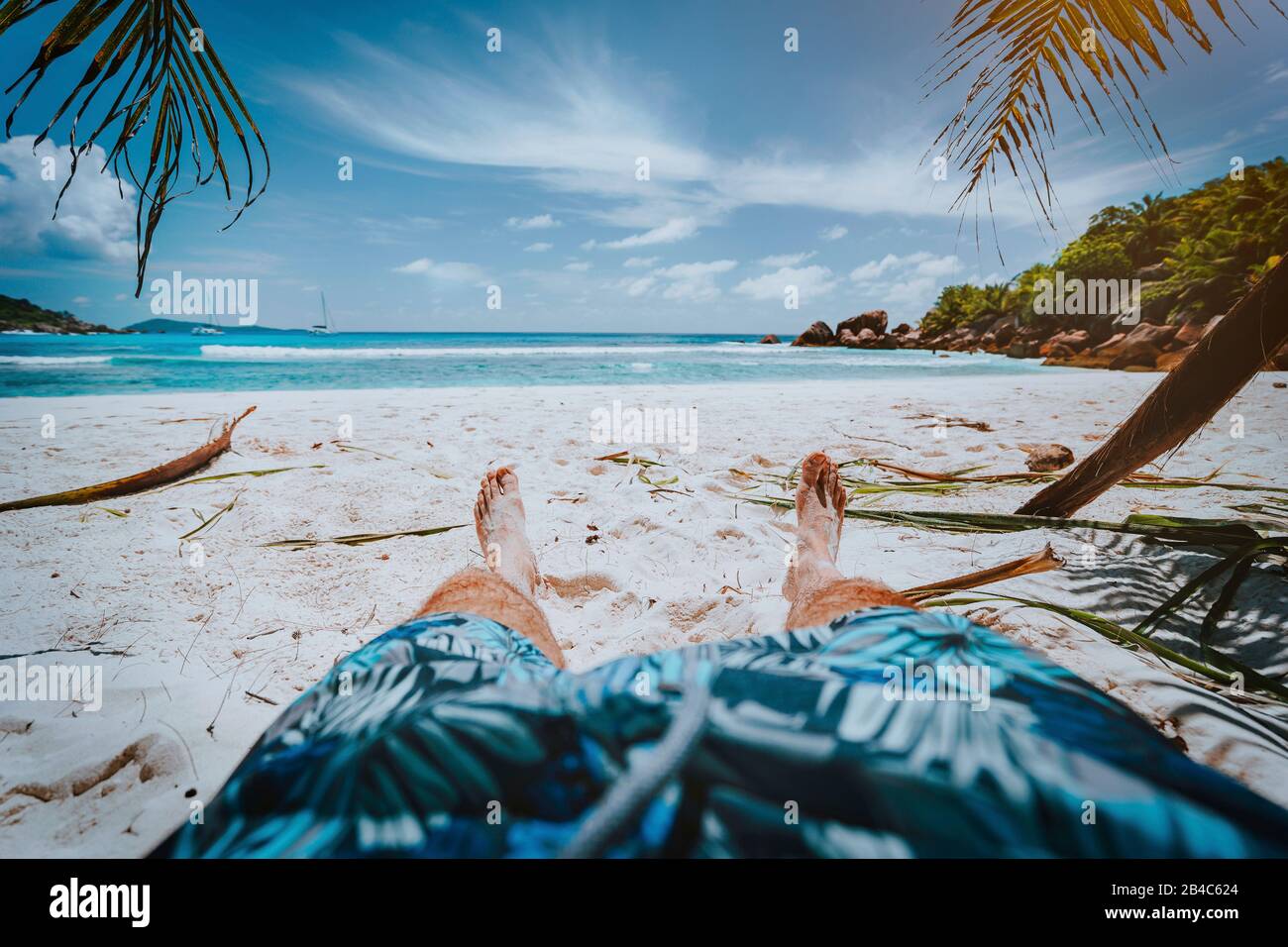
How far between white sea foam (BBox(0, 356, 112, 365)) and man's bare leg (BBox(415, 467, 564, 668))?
55.2 ft

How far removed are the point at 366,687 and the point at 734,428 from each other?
435cm

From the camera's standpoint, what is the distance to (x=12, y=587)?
1835 millimetres

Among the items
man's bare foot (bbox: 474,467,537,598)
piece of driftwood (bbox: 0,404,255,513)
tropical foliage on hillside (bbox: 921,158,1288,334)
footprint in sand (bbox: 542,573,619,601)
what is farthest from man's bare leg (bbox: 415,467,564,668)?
tropical foliage on hillside (bbox: 921,158,1288,334)

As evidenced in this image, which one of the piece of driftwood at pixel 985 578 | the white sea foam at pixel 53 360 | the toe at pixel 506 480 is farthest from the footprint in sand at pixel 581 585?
the white sea foam at pixel 53 360

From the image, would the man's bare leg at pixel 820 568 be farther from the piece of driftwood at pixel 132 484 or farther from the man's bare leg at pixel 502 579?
the piece of driftwood at pixel 132 484

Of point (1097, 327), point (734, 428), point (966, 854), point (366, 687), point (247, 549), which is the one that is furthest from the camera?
point (1097, 327)

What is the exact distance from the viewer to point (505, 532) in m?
2.19

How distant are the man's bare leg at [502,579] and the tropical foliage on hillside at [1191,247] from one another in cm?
437

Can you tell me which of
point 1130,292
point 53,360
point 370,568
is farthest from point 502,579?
point 1130,292

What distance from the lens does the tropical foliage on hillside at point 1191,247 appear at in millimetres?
10000

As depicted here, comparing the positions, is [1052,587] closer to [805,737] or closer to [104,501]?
[805,737]

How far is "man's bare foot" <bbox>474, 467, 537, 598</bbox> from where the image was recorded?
186 centimetres

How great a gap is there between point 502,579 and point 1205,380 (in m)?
2.45
